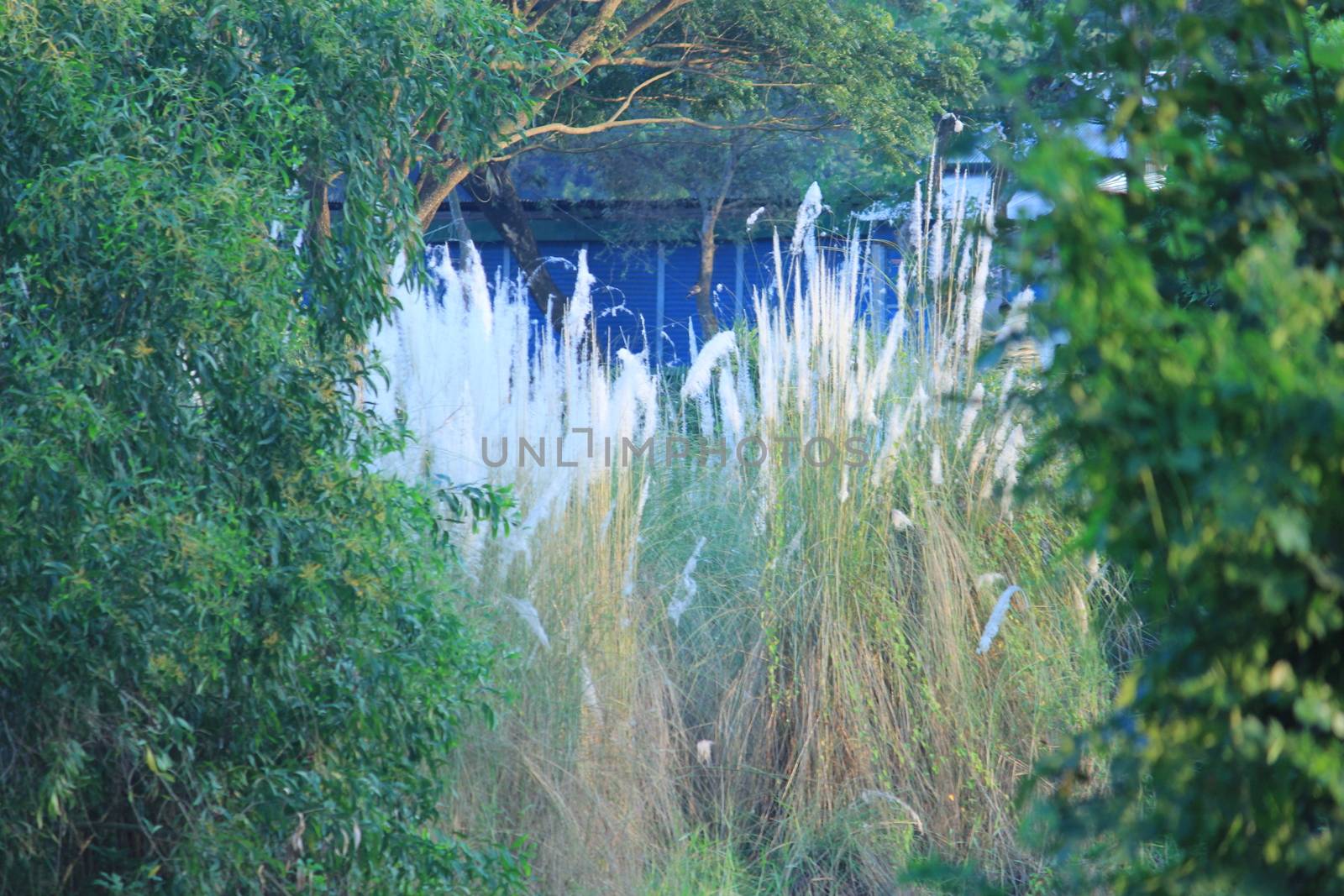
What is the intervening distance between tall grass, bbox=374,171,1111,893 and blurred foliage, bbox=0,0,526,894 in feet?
2.43

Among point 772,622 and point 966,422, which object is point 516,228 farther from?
point 772,622

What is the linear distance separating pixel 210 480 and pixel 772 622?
206cm

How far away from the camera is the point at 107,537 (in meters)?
2.45

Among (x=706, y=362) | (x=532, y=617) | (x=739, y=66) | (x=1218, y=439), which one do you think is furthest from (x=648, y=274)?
(x=1218, y=439)

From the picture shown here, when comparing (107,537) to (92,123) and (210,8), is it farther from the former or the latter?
(210,8)

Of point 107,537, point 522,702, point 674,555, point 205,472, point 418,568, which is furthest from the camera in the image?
point 674,555

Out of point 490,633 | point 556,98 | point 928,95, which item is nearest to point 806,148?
point 928,95

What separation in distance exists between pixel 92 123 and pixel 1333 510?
7.49 feet

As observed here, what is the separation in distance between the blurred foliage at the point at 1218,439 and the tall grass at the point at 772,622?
256 centimetres

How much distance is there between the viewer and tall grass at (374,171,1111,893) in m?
3.78

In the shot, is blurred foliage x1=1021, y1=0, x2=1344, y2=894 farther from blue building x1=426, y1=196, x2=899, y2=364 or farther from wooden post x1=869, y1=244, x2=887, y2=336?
blue building x1=426, y1=196, x2=899, y2=364

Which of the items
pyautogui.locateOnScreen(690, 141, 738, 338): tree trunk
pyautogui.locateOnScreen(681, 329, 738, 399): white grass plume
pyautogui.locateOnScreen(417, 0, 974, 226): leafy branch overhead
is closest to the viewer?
pyautogui.locateOnScreen(681, 329, 738, 399): white grass plume

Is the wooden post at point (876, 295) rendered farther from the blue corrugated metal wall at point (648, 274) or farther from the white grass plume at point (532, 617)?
the blue corrugated metal wall at point (648, 274)

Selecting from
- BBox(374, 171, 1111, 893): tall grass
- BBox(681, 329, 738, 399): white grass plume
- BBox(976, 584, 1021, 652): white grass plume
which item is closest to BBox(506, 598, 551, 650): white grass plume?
BBox(374, 171, 1111, 893): tall grass
